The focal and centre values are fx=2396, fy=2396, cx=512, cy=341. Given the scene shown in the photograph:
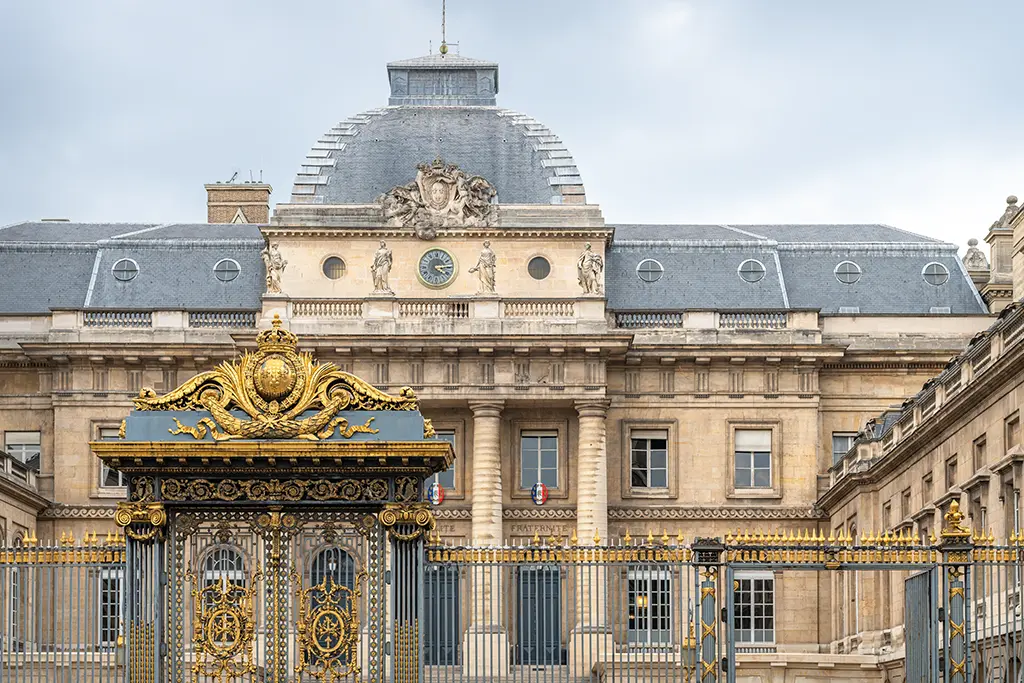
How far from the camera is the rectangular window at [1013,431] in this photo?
139ft

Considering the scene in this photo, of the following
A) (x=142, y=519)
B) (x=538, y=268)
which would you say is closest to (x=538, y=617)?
(x=142, y=519)

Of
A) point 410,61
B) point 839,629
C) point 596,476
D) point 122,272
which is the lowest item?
point 839,629

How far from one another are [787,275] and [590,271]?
7.46m

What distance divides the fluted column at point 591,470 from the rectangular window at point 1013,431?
23.5 meters

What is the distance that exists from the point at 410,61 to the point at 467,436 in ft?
39.7

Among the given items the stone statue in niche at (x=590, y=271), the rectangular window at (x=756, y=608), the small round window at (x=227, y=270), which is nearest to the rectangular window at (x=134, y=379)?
Result: the small round window at (x=227, y=270)

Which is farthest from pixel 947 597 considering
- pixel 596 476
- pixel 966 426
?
pixel 596 476

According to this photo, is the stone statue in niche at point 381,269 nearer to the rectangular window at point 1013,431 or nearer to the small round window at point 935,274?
the small round window at point 935,274

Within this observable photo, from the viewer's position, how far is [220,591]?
24.4 meters

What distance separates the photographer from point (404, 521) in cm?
2411

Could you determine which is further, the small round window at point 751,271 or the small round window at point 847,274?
the small round window at point 847,274

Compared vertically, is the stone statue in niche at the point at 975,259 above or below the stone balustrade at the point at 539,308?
above

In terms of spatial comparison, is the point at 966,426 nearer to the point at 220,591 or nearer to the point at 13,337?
the point at 220,591

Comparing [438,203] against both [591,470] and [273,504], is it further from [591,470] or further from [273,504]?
[273,504]
